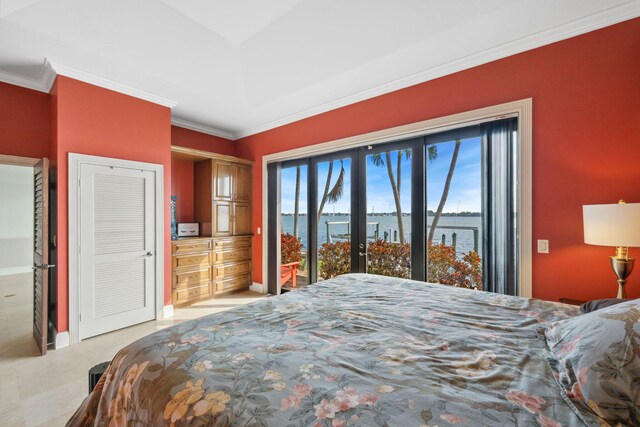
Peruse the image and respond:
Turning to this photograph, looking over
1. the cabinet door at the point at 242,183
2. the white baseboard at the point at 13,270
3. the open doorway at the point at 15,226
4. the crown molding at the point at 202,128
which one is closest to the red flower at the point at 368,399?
the cabinet door at the point at 242,183

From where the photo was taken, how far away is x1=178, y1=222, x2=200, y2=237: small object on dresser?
428cm

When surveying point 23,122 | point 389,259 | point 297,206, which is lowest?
point 389,259

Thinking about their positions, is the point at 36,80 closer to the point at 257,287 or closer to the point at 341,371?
the point at 257,287

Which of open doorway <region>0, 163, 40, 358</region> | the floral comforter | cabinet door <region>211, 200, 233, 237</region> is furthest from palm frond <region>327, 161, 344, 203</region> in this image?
open doorway <region>0, 163, 40, 358</region>

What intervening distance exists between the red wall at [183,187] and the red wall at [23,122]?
60.7 inches

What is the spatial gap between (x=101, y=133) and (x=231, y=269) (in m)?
2.58

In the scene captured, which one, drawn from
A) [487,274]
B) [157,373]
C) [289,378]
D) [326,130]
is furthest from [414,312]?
[326,130]

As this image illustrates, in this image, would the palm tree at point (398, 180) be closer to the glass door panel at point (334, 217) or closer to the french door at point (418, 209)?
the french door at point (418, 209)

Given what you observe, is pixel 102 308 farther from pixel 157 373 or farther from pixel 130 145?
pixel 157 373

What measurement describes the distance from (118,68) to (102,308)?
2575 millimetres

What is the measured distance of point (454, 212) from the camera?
9.85 ft

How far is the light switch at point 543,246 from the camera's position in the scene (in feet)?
7.64

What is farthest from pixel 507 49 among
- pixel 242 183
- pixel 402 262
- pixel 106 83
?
pixel 106 83

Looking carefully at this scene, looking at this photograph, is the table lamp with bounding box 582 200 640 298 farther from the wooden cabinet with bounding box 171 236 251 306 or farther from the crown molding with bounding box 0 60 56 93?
the crown molding with bounding box 0 60 56 93
